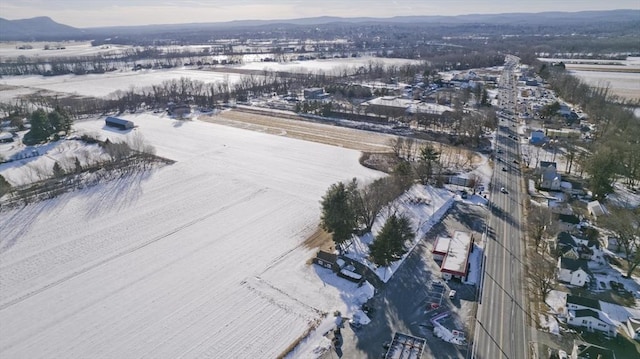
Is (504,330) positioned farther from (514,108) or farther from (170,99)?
(170,99)

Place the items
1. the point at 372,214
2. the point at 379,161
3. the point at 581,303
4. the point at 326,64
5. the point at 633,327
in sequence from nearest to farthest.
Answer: the point at 633,327, the point at 581,303, the point at 372,214, the point at 379,161, the point at 326,64

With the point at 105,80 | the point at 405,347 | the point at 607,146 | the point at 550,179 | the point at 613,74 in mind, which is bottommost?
the point at 405,347

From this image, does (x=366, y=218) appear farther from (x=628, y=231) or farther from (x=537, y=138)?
(x=537, y=138)

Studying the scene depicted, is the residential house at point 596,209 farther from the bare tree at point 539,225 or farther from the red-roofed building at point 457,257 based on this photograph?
the red-roofed building at point 457,257

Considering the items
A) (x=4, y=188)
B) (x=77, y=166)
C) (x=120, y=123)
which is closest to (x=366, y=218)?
(x=77, y=166)

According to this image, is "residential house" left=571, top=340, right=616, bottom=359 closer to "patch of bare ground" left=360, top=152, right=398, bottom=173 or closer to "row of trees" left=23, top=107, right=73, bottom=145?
"patch of bare ground" left=360, top=152, right=398, bottom=173

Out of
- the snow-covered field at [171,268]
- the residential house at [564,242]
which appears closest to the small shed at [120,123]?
the snow-covered field at [171,268]

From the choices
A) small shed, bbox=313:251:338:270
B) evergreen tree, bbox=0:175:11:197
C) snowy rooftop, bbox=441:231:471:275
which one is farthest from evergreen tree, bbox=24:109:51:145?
snowy rooftop, bbox=441:231:471:275

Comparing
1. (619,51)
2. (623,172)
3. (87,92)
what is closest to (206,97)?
(87,92)
